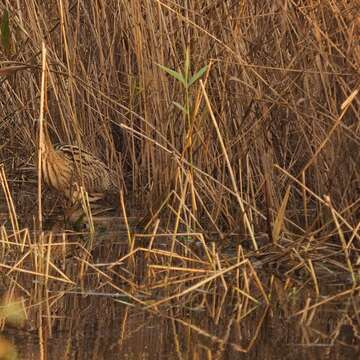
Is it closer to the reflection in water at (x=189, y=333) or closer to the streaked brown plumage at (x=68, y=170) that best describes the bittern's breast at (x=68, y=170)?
the streaked brown plumage at (x=68, y=170)

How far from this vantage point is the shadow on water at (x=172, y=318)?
381cm

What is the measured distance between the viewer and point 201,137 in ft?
19.2

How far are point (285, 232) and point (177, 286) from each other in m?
0.79

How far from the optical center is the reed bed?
4.79 meters

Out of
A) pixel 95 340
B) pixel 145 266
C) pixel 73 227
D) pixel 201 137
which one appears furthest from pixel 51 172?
pixel 95 340

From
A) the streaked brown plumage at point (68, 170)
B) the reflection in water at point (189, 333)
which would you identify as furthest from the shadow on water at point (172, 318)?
the streaked brown plumage at point (68, 170)

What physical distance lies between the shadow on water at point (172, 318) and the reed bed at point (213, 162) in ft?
0.06

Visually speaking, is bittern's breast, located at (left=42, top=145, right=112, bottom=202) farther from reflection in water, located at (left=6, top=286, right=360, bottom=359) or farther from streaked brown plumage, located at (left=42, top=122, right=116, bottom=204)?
reflection in water, located at (left=6, top=286, right=360, bottom=359)

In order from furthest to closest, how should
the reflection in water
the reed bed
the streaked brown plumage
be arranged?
the streaked brown plumage, the reed bed, the reflection in water

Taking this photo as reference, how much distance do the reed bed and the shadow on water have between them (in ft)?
0.06

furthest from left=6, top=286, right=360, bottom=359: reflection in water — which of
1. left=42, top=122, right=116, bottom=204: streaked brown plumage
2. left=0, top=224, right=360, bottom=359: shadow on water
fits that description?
left=42, top=122, right=116, bottom=204: streaked brown plumage

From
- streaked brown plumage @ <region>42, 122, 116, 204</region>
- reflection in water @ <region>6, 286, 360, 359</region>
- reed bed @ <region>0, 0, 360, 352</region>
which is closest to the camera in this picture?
reflection in water @ <region>6, 286, 360, 359</region>

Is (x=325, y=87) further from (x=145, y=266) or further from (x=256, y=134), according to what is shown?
(x=145, y=266)

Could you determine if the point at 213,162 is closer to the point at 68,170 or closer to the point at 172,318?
the point at 68,170
